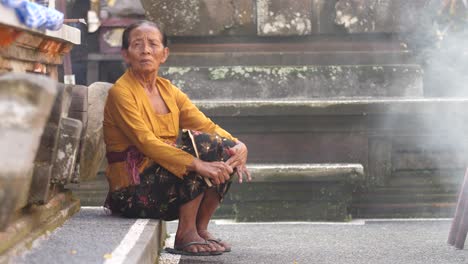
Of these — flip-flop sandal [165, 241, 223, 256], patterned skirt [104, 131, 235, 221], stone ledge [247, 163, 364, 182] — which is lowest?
stone ledge [247, 163, 364, 182]

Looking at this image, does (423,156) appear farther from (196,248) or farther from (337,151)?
(196,248)

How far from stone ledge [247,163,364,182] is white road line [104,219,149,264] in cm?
223

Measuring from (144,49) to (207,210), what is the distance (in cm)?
98

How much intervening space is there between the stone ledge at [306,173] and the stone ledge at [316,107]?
0.45 m

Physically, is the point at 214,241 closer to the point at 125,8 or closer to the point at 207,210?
the point at 207,210

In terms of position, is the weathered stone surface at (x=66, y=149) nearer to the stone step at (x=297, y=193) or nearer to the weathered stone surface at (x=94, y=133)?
the weathered stone surface at (x=94, y=133)

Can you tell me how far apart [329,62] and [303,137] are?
86 centimetres

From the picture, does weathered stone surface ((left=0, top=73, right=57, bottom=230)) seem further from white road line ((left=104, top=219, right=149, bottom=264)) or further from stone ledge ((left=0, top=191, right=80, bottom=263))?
white road line ((left=104, top=219, right=149, bottom=264))

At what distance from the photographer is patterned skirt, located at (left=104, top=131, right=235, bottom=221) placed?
17.8 feet

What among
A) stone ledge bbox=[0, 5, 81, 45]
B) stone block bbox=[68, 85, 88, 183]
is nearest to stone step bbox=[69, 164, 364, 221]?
stone ledge bbox=[0, 5, 81, 45]

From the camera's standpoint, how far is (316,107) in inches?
304

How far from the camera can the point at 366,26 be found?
27.6 feet

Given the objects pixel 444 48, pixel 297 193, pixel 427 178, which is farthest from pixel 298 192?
pixel 444 48

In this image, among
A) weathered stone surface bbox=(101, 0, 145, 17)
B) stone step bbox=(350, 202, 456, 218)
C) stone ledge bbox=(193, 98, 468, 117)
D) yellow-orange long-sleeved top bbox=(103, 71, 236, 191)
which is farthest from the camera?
weathered stone surface bbox=(101, 0, 145, 17)
